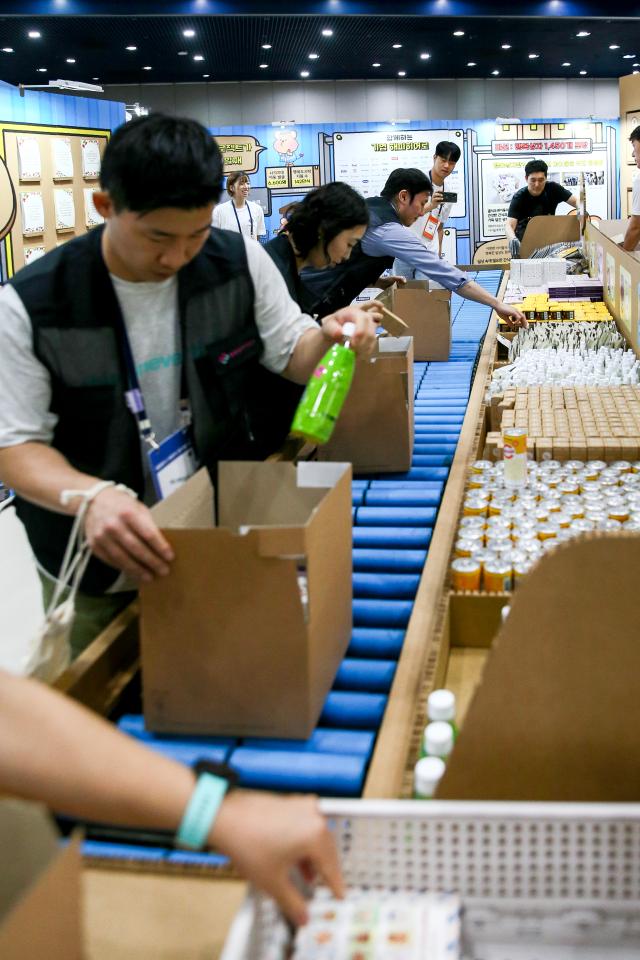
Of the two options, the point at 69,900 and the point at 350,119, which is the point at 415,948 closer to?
the point at 69,900

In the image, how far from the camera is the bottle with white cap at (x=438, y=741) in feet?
4.33

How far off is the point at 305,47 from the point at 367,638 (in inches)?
491

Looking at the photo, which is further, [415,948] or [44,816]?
[415,948]

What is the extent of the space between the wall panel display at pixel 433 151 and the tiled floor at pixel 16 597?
1394 cm

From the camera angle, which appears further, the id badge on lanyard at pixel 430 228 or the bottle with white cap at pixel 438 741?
the id badge on lanyard at pixel 430 228

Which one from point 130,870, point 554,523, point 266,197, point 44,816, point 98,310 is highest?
point 266,197

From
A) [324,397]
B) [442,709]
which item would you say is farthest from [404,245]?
[442,709]

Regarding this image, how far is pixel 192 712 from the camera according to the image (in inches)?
55.9

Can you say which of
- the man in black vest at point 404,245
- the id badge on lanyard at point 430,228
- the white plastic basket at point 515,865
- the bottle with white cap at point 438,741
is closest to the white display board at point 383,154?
the id badge on lanyard at point 430,228

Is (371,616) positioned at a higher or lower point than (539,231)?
lower

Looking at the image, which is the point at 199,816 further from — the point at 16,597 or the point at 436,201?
the point at 436,201

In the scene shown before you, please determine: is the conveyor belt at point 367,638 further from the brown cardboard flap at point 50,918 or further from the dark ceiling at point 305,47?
the dark ceiling at point 305,47

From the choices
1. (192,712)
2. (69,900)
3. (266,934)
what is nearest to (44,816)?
(69,900)

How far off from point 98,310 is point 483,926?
1.19 meters
